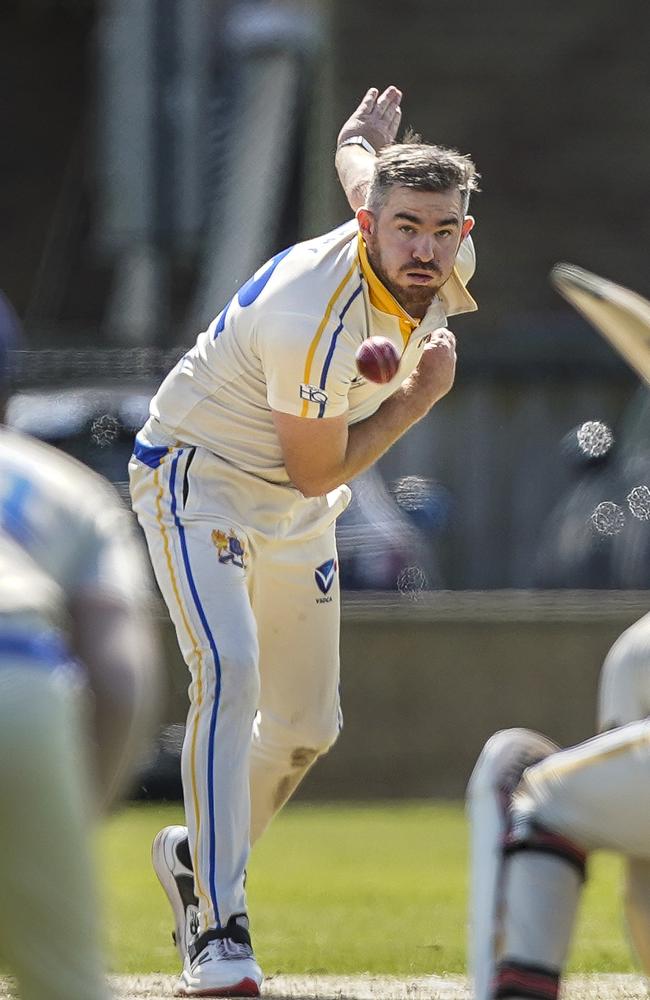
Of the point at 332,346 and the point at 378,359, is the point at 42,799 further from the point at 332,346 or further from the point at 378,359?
the point at 332,346

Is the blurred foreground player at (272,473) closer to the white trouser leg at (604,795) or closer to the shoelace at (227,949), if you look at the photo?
the shoelace at (227,949)

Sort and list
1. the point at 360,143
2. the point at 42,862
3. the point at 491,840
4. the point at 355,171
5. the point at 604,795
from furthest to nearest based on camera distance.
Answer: the point at 360,143 < the point at 355,171 < the point at 491,840 < the point at 604,795 < the point at 42,862

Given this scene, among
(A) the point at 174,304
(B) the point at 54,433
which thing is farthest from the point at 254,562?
(A) the point at 174,304

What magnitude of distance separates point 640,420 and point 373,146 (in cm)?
908

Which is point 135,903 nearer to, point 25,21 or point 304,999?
point 304,999

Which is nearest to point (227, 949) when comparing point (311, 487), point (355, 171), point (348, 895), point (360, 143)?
point (311, 487)

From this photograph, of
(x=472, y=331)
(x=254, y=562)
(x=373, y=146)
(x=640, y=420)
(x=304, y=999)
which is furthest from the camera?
(x=472, y=331)

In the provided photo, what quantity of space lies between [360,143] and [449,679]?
8.06m

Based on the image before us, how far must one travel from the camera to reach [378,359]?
18.2 feet

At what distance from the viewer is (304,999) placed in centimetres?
576

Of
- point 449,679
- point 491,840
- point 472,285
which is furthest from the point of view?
point 472,285

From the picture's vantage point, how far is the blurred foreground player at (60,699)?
3.19m

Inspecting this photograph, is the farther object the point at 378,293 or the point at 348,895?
the point at 348,895

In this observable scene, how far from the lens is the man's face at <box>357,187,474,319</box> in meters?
5.77
